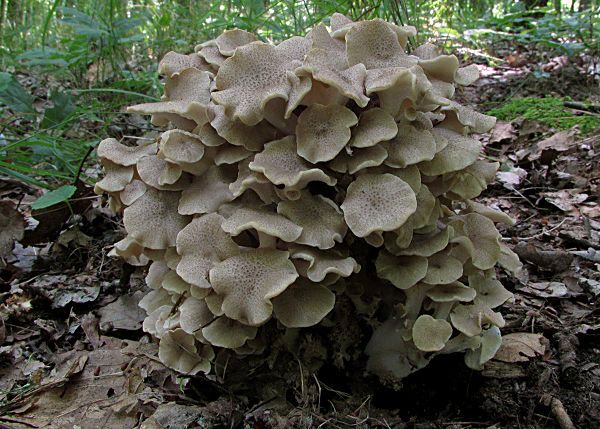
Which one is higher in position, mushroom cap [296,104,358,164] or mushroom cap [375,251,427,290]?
mushroom cap [296,104,358,164]

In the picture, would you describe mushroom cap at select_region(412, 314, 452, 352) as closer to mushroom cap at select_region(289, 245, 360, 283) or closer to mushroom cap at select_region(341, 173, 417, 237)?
mushroom cap at select_region(289, 245, 360, 283)

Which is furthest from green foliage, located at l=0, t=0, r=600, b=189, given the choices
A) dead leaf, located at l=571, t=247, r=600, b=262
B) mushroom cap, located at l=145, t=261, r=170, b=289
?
dead leaf, located at l=571, t=247, r=600, b=262

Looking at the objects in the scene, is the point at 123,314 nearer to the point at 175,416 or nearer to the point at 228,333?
the point at 175,416

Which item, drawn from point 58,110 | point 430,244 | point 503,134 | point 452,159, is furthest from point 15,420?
point 503,134

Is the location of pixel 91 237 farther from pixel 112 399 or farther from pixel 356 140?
pixel 356 140

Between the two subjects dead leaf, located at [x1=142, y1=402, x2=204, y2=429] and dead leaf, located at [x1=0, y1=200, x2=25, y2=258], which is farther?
dead leaf, located at [x1=0, y1=200, x2=25, y2=258]

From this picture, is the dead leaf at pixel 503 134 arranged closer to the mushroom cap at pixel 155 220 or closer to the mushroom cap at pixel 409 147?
the mushroom cap at pixel 409 147
